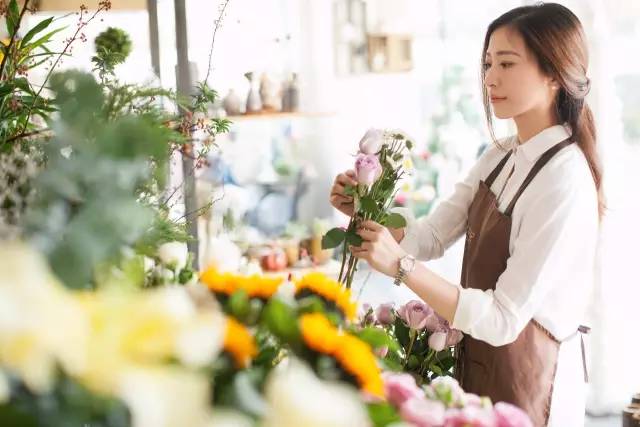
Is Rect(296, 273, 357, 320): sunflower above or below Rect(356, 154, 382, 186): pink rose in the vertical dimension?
below

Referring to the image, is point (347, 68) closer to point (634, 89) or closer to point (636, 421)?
point (634, 89)

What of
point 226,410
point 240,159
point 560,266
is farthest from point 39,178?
point 240,159

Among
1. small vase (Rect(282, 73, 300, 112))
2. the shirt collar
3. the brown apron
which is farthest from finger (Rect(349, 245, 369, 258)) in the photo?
small vase (Rect(282, 73, 300, 112))

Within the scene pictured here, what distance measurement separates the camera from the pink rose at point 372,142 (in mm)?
1313

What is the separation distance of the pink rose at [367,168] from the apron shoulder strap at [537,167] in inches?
18.0

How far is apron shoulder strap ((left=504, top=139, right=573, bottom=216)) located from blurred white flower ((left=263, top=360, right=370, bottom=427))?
1.28 meters

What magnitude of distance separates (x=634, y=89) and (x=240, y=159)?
1748 millimetres

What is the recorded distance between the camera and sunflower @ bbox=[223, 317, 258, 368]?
54cm

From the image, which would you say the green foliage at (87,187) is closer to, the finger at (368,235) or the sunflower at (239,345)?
the sunflower at (239,345)

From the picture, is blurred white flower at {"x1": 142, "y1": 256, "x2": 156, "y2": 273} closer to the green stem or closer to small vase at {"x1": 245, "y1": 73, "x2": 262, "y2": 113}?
the green stem

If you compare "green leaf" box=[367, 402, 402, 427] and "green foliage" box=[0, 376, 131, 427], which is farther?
"green leaf" box=[367, 402, 402, 427]

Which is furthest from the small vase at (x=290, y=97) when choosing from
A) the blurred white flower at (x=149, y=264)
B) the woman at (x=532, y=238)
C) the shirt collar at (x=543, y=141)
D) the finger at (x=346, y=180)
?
the blurred white flower at (x=149, y=264)

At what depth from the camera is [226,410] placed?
48 cm

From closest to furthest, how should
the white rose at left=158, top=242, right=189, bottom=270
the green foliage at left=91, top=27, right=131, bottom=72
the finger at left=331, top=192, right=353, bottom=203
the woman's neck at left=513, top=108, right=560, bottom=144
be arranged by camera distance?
the white rose at left=158, top=242, right=189, bottom=270
the green foliage at left=91, top=27, right=131, bottom=72
the finger at left=331, top=192, right=353, bottom=203
the woman's neck at left=513, top=108, right=560, bottom=144
